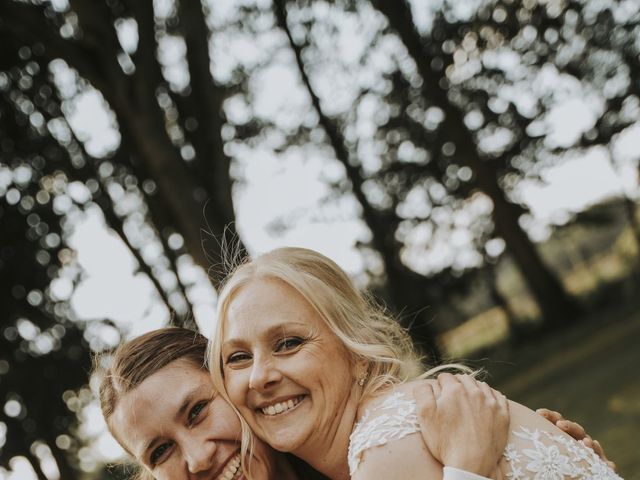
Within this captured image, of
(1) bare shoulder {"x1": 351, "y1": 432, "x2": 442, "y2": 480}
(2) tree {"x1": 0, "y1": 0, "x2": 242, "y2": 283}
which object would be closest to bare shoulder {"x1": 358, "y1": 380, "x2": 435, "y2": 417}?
(1) bare shoulder {"x1": 351, "y1": 432, "x2": 442, "y2": 480}

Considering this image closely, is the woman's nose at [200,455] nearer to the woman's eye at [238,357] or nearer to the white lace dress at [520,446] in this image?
the woman's eye at [238,357]

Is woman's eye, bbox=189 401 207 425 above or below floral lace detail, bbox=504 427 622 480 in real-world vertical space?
above

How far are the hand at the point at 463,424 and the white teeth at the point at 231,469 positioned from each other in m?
0.94

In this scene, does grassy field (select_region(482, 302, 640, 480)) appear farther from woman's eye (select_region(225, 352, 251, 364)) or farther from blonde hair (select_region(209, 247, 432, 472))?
woman's eye (select_region(225, 352, 251, 364))

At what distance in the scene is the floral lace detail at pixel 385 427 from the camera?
2.65 m

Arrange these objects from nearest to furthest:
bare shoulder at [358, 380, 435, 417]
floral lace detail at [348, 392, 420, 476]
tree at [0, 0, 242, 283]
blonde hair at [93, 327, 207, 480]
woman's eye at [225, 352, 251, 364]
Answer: floral lace detail at [348, 392, 420, 476], bare shoulder at [358, 380, 435, 417], woman's eye at [225, 352, 251, 364], blonde hair at [93, 327, 207, 480], tree at [0, 0, 242, 283]

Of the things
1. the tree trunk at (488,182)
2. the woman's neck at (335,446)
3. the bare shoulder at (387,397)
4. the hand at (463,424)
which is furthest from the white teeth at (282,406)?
the tree trunk at (488,182)

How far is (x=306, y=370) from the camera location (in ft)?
9.77

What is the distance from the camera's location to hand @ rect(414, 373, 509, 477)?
8.57ft

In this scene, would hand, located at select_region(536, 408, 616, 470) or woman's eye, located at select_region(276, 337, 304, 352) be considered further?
hand, located at select_region(536, 408, 616, 470)

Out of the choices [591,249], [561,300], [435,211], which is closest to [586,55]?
[435,211]

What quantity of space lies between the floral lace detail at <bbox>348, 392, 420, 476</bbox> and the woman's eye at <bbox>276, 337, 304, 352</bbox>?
1.33 ft

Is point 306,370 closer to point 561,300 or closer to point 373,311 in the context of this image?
point 373,311

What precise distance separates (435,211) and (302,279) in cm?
2521
